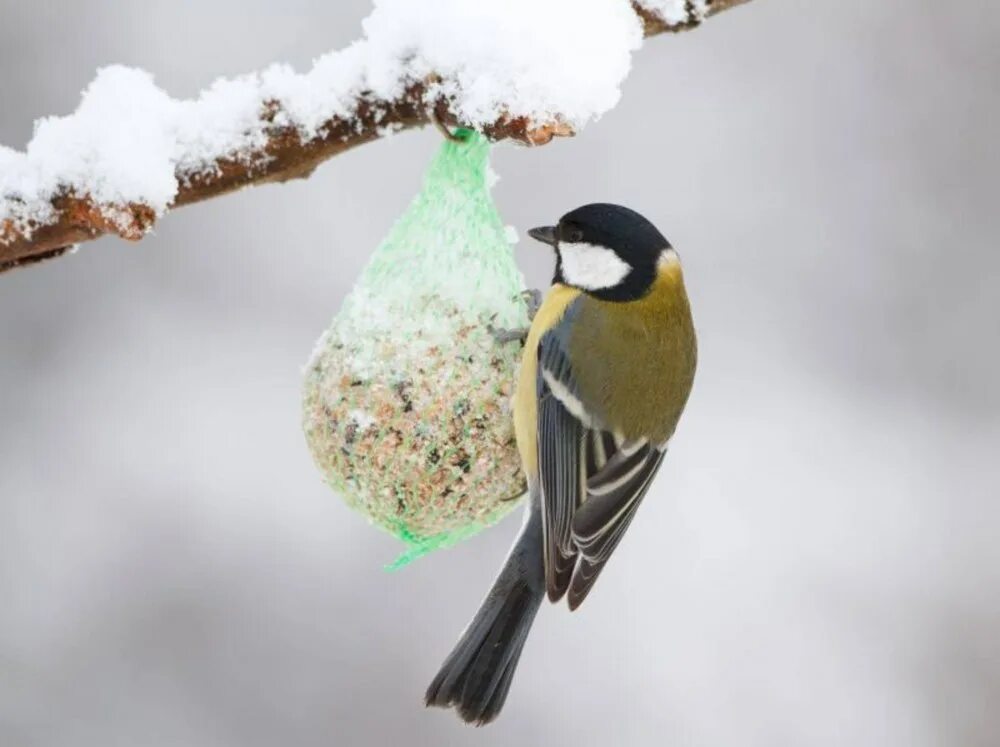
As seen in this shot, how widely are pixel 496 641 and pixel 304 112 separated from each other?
1.22m

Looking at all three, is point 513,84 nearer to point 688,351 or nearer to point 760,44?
point 688,351

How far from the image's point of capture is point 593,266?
9.49 ft

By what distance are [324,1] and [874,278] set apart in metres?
2.49

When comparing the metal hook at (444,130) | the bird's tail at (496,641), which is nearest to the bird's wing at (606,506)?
the bird's tail at (496,641)

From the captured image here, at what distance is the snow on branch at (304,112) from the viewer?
2074 millimetres

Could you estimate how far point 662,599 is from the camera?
521cm

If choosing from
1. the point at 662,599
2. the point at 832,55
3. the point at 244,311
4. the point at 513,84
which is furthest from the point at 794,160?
the point at 513,84

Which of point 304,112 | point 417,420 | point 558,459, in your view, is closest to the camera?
point 304,112

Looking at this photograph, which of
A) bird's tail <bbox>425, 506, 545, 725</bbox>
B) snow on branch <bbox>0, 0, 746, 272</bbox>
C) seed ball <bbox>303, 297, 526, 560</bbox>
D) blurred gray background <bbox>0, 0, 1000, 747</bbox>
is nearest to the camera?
snow on branch <bbox>0, 0, 746, 272</bbox>

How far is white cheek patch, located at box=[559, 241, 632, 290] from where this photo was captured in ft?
9.45

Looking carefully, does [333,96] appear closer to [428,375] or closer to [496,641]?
[428,375]

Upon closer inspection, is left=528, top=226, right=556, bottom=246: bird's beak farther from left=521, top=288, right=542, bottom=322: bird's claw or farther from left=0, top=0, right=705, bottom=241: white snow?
left=0, top=0, right=705, bottom=241: white snow

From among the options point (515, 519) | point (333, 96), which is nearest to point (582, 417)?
point (333, 96)

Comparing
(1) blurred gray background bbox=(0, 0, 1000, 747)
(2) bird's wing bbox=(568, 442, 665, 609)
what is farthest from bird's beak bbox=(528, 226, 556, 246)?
(1) blurred gray background bbox=(0, 0, 1000, 747)
